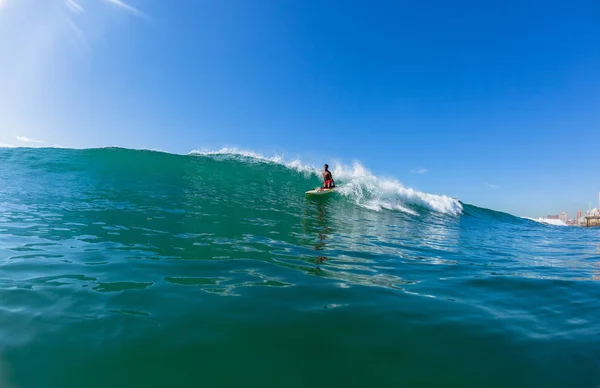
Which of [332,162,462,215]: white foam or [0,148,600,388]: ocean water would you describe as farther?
[332,162,462,215]: white foam

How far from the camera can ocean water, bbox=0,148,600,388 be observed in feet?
6.90

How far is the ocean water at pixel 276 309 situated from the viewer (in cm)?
210

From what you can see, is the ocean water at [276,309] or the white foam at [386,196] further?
the white foam at [386,196]

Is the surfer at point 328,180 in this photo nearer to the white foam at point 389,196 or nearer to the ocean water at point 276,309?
the white foam at point 389,196

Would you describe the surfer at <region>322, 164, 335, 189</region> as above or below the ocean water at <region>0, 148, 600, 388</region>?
above

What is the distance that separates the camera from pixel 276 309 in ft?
9.82

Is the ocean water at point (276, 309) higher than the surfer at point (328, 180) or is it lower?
lower

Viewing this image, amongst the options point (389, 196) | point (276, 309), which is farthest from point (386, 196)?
point (276, 309)

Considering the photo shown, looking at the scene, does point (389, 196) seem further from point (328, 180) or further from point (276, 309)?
point (276, 309)

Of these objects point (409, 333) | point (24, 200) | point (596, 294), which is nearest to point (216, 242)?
Answer: point (409, 333)

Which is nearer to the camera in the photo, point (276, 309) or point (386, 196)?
point (276, 309)

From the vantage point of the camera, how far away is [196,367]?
82.6 inches

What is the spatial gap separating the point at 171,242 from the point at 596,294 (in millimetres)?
6449

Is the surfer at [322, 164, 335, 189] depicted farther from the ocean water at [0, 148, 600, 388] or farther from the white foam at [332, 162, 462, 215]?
the ocean water at [0, 148, 600, 388]
